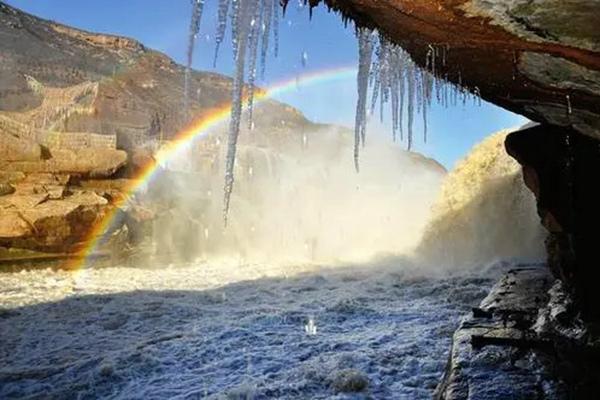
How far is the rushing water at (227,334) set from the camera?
250 inches

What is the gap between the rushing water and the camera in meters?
6.35

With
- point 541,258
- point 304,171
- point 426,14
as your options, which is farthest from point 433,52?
point 304,171

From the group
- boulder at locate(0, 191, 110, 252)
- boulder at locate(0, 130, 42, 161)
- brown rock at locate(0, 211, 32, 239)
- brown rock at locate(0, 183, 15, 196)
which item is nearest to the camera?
brown rock at locate(0, 211, 32, 239)

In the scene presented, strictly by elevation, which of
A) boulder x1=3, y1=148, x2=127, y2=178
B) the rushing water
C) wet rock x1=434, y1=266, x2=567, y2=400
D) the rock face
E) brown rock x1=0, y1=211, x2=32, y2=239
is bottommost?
the rushing water

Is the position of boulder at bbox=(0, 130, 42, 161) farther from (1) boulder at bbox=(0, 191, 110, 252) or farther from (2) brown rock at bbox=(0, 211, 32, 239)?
(2) brown rock at bbox=(0, 211, 32, 239)

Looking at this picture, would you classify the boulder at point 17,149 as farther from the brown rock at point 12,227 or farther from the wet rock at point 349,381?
the wet rock at point 349,381

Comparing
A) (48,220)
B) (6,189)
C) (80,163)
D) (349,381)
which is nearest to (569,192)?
(349,381)

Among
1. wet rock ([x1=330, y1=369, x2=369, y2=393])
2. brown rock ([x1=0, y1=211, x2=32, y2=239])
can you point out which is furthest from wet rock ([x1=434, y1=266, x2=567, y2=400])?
brown rock ([x1=0, y1=211, x2=32, y2=239])

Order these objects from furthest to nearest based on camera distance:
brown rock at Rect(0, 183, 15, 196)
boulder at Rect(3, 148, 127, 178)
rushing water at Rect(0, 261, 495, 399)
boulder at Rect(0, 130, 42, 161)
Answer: boulder at Rect(3, 148, 127, 178) < boulder at Rect(0, 130, 42, 161) < brown rock at Rect(0, 183, 15, 196) < rushing water at Rect(0, 261, 495, 399)

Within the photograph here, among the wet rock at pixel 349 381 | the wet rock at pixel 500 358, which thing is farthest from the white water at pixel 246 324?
the wet rock at pixel 500 358

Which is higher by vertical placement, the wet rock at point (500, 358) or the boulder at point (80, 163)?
the boulder at point (80, 163)

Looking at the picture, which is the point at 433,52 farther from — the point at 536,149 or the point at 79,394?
the point at 79,394

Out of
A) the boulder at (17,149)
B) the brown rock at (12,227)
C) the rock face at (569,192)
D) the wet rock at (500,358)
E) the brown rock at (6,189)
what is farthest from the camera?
the boulder at (17,149)

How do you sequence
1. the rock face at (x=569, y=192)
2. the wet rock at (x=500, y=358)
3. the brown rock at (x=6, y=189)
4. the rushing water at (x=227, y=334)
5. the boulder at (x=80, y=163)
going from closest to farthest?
the wet rock at (x=500, y=358) < the rock face at (x=569, y=192) < the rushing water at (x=227, y=334) < the brown rock at (x=6, y=189) < the boulder at (x=80, y=163)
